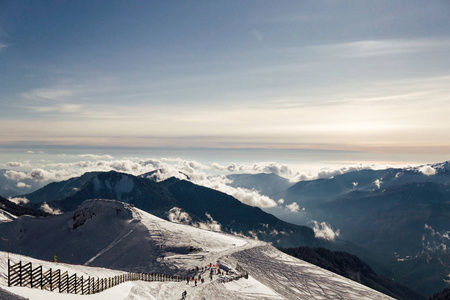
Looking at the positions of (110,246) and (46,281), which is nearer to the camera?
(46,281)

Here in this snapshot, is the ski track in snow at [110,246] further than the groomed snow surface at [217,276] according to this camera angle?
Yes

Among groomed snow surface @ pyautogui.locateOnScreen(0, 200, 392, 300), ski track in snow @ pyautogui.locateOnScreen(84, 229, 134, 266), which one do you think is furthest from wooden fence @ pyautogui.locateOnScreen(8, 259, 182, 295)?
ski track in snow @ pyautogui.locateOnScreen(84, 229, 134, 266)

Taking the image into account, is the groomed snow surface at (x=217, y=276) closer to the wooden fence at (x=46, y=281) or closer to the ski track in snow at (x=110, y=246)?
the wooden fence at (x=46, y=281)

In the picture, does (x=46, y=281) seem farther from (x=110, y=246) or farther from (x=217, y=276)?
(x=110, y=246)

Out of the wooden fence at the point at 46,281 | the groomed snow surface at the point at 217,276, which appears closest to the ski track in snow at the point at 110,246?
the groomed snow surface at the point at 217,276

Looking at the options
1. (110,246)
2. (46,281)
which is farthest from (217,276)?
(110,246)

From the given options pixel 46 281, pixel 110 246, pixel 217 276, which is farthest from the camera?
pixel 110 246

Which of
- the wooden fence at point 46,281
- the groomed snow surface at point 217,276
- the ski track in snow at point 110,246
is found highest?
the wooden fence at point 46,281

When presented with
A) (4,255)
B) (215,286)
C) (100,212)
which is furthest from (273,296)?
(100,212)

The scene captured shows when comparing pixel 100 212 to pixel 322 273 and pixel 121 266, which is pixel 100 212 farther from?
pixel 322 273
